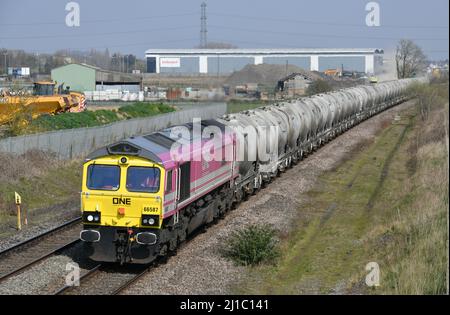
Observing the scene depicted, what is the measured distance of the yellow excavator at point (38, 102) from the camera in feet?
119

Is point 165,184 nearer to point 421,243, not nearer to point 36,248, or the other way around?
point 36,248

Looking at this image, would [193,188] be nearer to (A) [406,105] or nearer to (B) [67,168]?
(B) [67,168]

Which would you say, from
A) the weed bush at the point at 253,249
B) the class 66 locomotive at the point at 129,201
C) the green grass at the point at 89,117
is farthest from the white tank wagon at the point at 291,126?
the green grass at the point at 89,117

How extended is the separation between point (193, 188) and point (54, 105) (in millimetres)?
32158

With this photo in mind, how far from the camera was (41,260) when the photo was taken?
18391mm

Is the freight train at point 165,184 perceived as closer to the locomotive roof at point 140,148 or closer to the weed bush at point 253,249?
the locomotive roof at point 140,148

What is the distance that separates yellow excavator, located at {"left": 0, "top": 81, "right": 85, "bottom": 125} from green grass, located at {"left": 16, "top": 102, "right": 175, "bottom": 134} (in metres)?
0.88

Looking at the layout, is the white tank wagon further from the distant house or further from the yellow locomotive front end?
the yellow locomotive front end

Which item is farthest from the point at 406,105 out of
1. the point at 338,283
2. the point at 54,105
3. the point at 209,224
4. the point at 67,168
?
the point at 338,283

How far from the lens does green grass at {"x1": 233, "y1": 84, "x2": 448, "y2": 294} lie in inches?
562

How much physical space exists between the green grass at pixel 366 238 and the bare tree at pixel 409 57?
50.7 m

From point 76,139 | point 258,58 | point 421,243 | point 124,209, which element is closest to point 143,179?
point 124,209

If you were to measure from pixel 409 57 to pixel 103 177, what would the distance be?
7367cm

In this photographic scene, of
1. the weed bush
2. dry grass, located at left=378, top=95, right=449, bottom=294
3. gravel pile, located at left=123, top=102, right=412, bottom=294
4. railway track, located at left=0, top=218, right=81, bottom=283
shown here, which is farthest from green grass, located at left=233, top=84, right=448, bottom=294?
railway track, located at left=0, top=218, right=81, bottom=283
